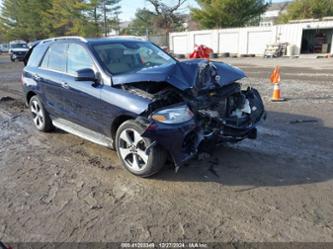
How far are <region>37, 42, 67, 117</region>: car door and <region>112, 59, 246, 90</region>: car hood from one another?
1501mm

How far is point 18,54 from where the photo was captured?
32188mm

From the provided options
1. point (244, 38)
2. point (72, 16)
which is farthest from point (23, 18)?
point (244, 38)

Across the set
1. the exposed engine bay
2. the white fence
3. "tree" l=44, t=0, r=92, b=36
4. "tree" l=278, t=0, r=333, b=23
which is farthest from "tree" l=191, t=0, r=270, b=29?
the exposed engine bay

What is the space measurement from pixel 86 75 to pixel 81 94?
0.43 m

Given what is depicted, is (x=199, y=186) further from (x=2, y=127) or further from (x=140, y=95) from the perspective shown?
(x=2, y=127)

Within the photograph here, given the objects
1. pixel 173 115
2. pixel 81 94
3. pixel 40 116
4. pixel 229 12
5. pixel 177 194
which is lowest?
pixel 177 194

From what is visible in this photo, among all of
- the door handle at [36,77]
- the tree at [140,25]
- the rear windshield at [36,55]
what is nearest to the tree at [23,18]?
the tree at [140,25]

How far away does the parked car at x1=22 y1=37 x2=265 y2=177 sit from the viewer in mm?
3697

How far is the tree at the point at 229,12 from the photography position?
129ft

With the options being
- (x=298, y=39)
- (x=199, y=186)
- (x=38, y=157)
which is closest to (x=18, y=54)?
(x=298, y=39)

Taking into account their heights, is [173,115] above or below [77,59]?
below

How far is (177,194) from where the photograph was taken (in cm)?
360

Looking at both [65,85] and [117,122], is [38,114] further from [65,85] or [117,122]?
[117,122]

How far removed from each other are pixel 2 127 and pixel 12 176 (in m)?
2.99
